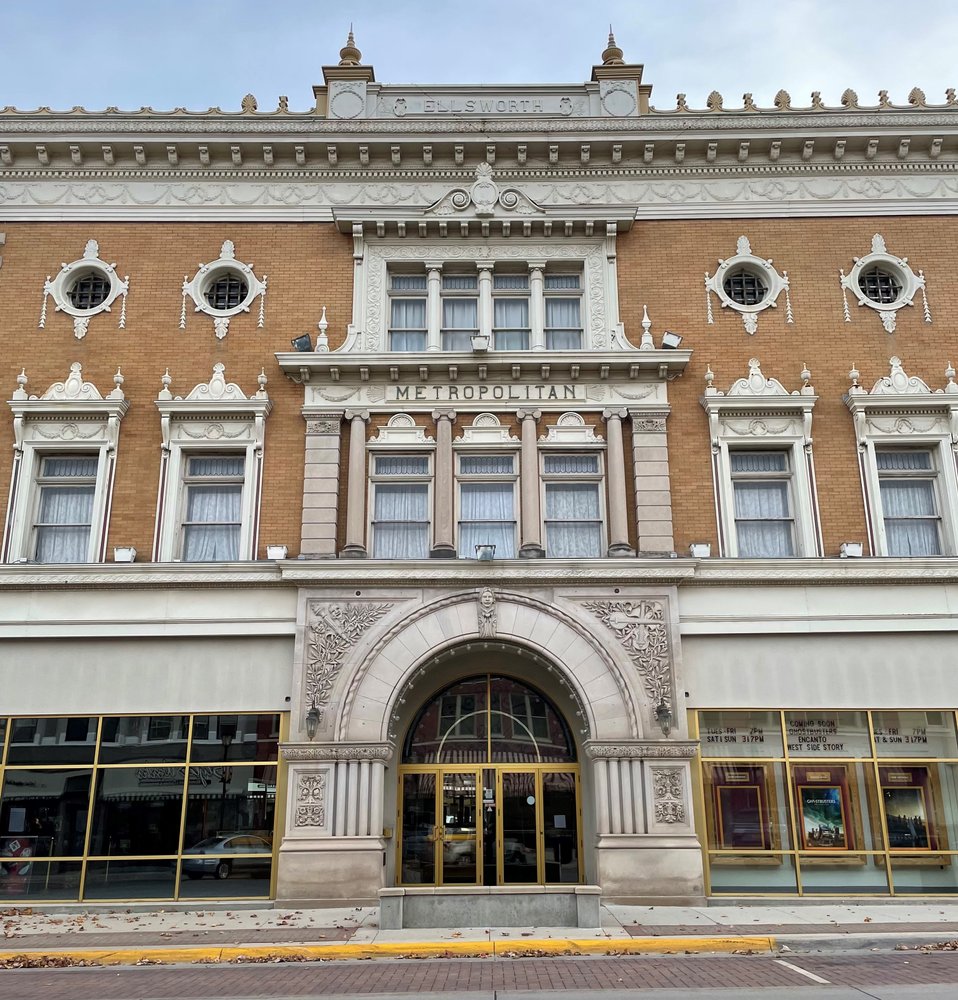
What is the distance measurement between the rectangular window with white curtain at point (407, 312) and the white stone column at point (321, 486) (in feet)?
7.59

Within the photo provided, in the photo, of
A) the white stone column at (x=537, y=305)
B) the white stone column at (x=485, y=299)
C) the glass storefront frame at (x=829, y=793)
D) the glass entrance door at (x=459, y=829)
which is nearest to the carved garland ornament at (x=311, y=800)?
the glass entrance door at (x=459, y=829)

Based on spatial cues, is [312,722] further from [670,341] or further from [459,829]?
[670,341]

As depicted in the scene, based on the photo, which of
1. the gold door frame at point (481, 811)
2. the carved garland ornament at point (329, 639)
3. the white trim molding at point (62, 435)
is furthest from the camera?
the white trim molding at point (62, 435)

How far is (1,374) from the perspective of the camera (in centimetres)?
1964

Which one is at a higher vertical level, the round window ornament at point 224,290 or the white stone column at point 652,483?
the round window ornament at point 224,290

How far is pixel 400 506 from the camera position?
62.4 ft

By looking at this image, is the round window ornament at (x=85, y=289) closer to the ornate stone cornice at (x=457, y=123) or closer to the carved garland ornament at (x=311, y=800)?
the ornate stone cornice at (x=457, y=123)

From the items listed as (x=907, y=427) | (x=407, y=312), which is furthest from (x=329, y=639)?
(x=907, y=427)

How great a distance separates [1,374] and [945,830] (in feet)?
66.2

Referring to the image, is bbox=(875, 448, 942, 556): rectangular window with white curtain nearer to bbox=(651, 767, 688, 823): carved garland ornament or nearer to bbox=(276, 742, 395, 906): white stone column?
bbox=(651, 767, 688, 823): carved garland ornament

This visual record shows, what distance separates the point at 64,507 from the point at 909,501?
16819 mm

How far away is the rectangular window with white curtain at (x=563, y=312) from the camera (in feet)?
66.1

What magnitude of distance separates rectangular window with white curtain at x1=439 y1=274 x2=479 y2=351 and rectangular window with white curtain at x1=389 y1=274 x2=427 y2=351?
0.45 metres

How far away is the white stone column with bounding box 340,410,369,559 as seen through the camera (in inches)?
717
